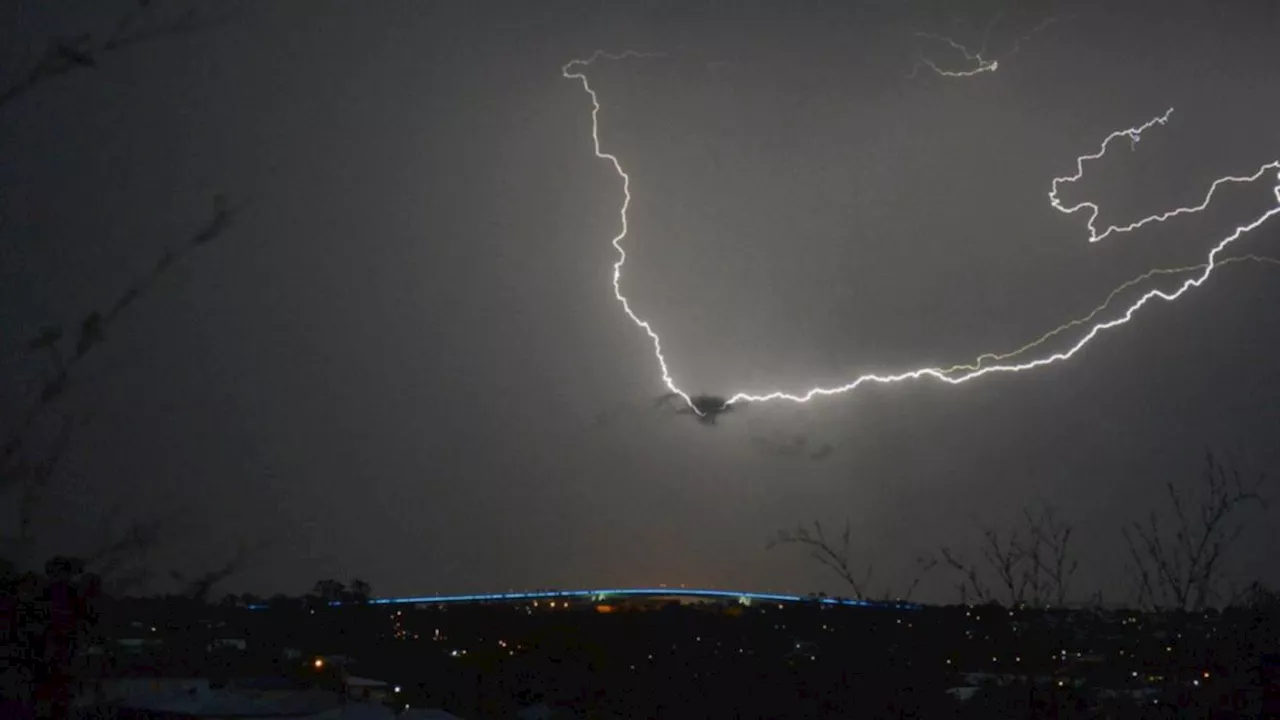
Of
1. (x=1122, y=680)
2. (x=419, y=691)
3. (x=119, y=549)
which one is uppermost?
(x=119, y=549)

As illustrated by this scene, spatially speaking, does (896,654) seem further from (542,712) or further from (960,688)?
(542,712)

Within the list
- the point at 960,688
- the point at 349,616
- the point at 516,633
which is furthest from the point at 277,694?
the point at 516,633

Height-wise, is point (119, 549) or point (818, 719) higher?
point (119, 549)

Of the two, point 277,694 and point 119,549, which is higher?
point 119,549

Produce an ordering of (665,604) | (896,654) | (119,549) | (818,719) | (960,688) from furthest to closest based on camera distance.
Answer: (665,604)
(896,654)
(960,688)
(818,719)
(119,549)

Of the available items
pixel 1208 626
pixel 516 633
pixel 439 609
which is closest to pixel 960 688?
pixel 1208 626

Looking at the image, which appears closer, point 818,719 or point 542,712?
point 818,719

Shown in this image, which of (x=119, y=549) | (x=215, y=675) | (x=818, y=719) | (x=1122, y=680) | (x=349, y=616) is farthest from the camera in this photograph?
(x=349, y=616)

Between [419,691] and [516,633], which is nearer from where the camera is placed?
[419,691]

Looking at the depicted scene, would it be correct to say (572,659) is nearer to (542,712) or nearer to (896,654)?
(542,712)
